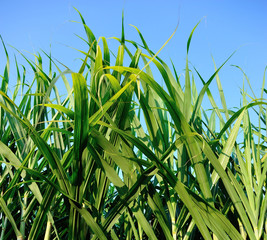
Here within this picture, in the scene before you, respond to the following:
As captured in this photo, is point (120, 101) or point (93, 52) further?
point (93, 52)

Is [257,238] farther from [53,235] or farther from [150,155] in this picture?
[53,235]

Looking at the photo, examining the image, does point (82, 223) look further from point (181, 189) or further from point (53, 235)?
point (53, 235)

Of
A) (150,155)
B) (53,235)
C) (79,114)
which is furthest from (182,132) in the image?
(53,235)

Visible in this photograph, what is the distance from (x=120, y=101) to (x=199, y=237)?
54 cm

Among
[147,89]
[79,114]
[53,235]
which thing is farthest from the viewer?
[53,235]

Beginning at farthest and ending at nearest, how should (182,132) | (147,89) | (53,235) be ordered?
(53,235) → (147,89) → (182,132)

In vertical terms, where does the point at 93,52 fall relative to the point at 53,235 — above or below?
above

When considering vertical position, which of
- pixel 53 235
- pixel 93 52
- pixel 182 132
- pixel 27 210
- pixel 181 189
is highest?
pixel 93 52

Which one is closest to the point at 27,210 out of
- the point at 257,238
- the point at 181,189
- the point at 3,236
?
the point at 3,236

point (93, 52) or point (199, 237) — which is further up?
point (93, 52)

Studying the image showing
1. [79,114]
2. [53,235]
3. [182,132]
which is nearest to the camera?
[79,114]

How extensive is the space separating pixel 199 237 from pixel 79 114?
0.62 m

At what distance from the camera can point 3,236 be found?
83cm

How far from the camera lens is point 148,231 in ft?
2.14
